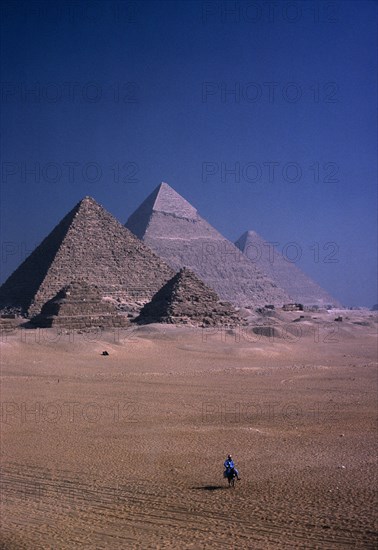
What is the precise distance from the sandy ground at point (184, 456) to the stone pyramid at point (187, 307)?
588 inches

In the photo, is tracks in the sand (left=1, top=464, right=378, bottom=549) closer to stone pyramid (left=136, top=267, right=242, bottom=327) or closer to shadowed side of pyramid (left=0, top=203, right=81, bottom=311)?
stone pyramid (left=136, top=267, right=242, bottom=327)

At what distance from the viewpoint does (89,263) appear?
52406 mm

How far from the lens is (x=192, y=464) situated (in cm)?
930

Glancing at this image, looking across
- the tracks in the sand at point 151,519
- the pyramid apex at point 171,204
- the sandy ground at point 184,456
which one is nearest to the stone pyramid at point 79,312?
the sandy ground at point 184,456

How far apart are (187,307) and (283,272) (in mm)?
75230

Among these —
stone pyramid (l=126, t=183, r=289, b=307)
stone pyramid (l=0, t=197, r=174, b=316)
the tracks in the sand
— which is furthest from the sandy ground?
stone pyramid (l=126, t=183, r=289, b=307)

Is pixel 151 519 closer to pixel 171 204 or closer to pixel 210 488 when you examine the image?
pixel 210 488

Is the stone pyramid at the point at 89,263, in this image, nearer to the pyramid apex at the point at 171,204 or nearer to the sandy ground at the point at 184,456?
the pyramid apex at the point at 171,204

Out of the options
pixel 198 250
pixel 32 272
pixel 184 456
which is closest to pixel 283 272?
pixel 198 250

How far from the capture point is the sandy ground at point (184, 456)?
6.62m

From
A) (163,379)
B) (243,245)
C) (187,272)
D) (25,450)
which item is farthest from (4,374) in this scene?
(243,245)

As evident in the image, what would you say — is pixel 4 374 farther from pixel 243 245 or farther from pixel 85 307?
pixel 243 245

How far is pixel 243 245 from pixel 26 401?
3772 inches

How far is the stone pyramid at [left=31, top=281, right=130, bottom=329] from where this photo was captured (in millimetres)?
32244
